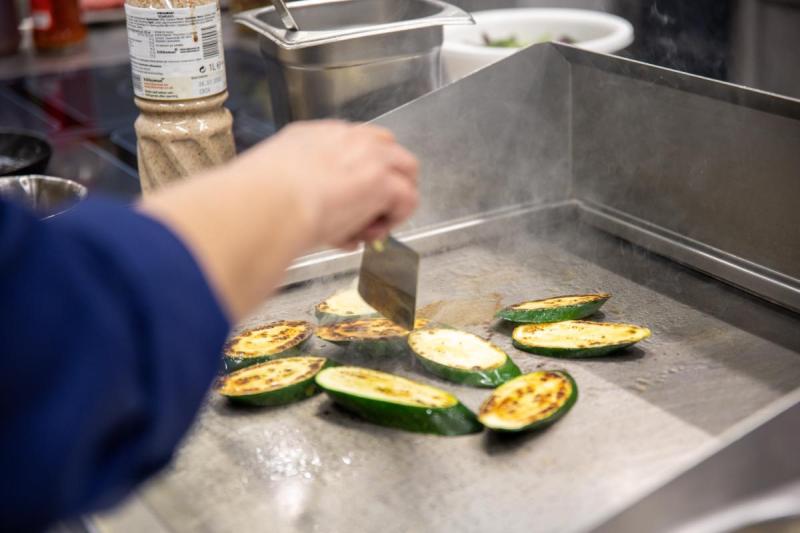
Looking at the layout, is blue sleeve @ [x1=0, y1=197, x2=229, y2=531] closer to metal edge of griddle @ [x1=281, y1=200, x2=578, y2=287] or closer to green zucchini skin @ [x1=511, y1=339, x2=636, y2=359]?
green zucchini skin @ [x1=511, y1=339, x2=636, y2=359]

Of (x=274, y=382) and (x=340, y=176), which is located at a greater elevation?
(x=340, y=176)

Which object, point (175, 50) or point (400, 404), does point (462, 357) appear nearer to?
point (400, 404)

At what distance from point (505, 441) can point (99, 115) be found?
61.3 inches

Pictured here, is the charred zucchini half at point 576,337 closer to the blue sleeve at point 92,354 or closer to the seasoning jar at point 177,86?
the seasoning jar at point 177,86

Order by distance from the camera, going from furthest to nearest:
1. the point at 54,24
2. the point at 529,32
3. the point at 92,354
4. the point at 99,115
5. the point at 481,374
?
the point at 54,24, the point at 99,115, the point at 529,32, the point at 481,374, the point at 92,354

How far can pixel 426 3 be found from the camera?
161 cm

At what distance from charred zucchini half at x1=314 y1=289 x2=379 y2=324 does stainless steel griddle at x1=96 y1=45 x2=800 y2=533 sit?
0.17ft

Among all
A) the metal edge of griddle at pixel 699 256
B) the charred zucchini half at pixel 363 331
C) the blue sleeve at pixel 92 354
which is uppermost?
the blue sleeve at pixel 92 354

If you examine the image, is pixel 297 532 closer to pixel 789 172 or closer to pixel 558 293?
pixel 558 293

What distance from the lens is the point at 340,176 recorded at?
2.49 ft

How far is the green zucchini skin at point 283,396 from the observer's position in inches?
42.0

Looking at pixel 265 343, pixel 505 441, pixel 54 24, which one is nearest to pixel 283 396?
pixel 265 343

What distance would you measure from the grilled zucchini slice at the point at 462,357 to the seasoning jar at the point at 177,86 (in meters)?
0.43

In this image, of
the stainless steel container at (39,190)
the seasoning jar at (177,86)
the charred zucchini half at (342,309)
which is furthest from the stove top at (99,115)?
the charred zucchini half at (342,309)
